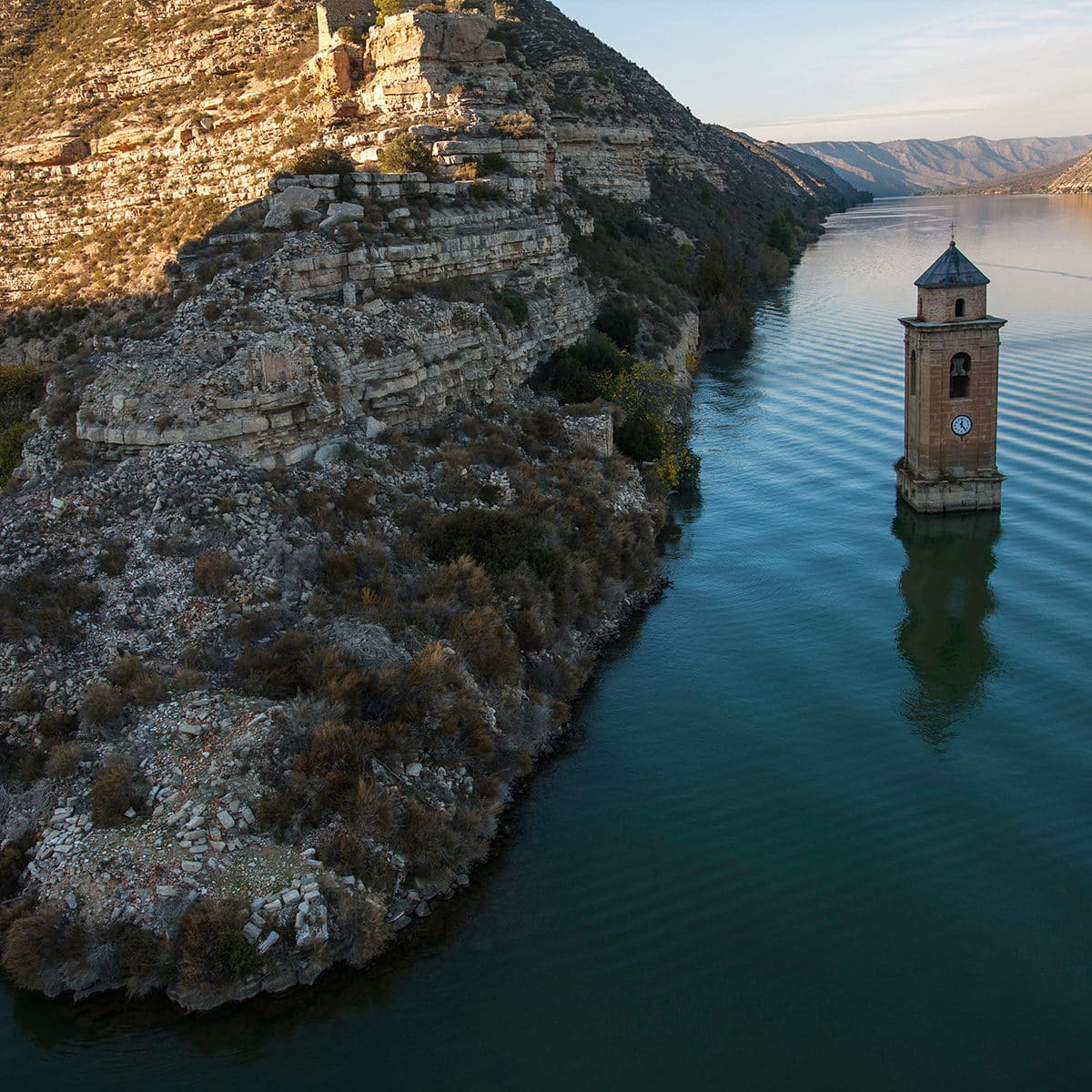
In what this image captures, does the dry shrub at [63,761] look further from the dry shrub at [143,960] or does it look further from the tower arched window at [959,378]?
the tower arched window at [959,378]

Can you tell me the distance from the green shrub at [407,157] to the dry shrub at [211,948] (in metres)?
18.5

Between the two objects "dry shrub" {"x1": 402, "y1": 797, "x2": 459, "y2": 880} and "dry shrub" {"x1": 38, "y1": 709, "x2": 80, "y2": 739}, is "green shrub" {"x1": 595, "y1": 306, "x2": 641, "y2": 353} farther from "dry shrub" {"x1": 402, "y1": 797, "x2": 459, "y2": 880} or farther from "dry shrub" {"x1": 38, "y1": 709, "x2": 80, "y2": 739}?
"dry shrub" {"x1": 38, "y1": 709, "x2": 80, "y2": 739}

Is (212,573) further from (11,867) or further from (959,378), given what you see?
(959,378)

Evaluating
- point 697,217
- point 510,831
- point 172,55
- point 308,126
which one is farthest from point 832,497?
point 697,217

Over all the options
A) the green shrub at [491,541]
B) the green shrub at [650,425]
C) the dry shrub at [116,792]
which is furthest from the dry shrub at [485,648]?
the green shrub at [650,425]

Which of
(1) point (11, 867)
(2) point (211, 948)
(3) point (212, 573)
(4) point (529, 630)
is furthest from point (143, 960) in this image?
(4) point (529, 630)

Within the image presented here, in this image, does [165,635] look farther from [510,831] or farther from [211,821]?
[510,831]

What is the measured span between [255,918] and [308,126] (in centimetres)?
2564

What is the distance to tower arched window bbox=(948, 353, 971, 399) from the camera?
2023 cm

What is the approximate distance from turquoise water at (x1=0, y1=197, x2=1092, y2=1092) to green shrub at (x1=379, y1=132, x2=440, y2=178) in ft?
38.2

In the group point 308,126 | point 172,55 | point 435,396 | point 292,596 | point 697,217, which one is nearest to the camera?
point 292,596

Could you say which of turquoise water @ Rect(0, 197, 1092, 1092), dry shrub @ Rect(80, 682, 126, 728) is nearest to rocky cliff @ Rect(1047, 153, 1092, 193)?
turquoise water @ Rect(0, 197, 1092, 1092)

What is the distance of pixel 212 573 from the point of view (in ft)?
42.6

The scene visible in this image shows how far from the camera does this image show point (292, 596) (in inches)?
522
